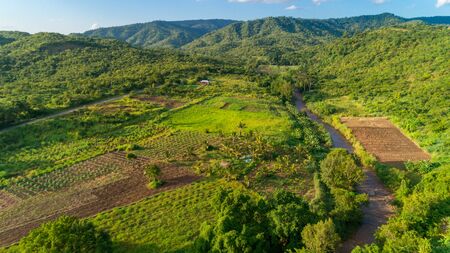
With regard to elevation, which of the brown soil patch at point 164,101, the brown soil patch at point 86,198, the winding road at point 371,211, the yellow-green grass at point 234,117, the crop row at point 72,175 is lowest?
the winding road at point 371,211

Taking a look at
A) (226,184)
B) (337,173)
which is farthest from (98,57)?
(337,173)

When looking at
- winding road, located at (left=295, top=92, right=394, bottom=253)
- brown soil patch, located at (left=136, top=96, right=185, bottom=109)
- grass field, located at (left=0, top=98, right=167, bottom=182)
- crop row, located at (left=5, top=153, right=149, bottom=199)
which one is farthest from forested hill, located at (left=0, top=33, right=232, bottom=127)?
winding road, located at (left=295, top=92, right=394, bottom=253)

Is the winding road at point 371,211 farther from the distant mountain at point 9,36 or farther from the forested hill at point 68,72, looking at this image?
the distant mountain at point 9,36

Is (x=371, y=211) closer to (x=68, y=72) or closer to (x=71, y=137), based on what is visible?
(x=71, y=137)

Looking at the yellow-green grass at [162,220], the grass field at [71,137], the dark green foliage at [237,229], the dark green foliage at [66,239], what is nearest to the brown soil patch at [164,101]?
the grass field at [71,137]

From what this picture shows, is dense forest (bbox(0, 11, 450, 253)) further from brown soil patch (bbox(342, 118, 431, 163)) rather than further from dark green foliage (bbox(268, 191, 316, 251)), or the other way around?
brown soil patch (bbox(342, 118, 431, 163))

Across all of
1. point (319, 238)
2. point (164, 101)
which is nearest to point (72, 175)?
point (319, 238)

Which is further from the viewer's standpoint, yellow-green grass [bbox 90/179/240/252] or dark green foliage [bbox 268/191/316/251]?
yellow-green grass [bbox 90/179/240/252]
